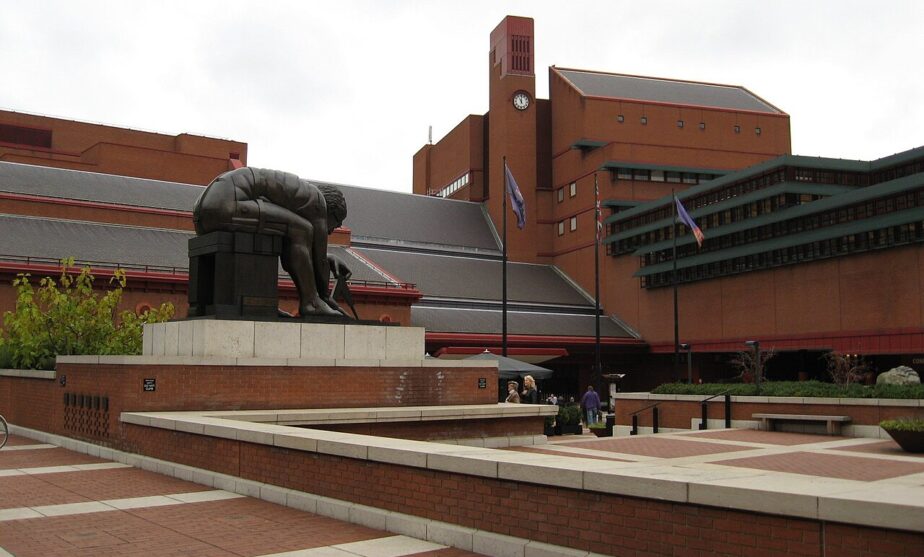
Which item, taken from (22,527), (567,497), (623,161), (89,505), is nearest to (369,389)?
(89,505)

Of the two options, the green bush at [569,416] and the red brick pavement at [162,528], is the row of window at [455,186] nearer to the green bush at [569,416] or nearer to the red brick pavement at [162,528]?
the green bush at [569,416]

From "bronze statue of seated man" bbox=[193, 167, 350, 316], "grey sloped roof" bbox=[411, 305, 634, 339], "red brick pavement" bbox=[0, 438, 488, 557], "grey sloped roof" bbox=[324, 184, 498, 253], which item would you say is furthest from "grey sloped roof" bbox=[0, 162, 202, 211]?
"red brick pavement" bbox=[0, 438, 488, 557]

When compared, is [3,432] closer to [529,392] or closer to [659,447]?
[659,447]

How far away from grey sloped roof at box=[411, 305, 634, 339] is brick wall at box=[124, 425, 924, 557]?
39.5 m

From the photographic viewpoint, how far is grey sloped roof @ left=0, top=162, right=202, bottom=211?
47.9 meters

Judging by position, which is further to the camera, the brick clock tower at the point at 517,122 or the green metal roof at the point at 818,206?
the brick clock tower at the point at 517,122

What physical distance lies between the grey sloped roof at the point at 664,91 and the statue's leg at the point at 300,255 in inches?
1974

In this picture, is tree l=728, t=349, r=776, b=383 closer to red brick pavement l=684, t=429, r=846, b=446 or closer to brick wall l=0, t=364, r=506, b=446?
red brick pavement l=684, t=429, r=846, b=446

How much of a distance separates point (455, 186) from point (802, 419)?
56.5 m

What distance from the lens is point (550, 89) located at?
6981 centimetres

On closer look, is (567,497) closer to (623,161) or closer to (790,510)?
(790,510)

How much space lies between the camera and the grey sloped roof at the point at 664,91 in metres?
68.4

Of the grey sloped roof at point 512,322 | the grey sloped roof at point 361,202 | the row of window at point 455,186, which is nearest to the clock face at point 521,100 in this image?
the row of window at point 455,186

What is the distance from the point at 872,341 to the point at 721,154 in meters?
27.9
